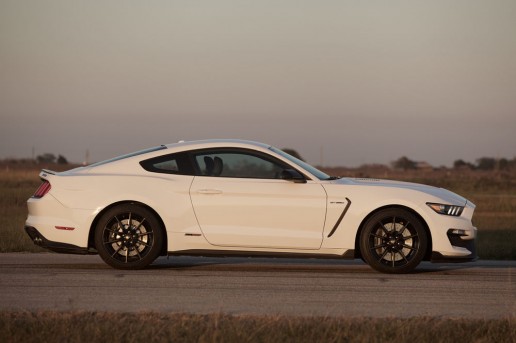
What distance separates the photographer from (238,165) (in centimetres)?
1152

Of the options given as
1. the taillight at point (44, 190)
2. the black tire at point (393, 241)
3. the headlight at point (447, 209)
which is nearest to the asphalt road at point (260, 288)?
the black tire at point (393, 241)

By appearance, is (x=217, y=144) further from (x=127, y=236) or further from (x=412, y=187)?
(x=412, y=187)

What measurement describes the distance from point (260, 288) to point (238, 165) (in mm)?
2045

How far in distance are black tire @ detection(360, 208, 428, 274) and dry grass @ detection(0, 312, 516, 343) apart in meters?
3.09

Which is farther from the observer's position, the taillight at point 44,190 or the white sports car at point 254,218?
the taillight at point 44,190

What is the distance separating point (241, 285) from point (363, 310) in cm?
190

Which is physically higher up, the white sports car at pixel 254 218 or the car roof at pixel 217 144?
the car roof at pixel 217 144

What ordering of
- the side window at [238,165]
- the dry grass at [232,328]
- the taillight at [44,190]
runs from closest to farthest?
1. the dry grass at [232,328]
2. the side window at [238,165]
3. the taillight at [44,190]

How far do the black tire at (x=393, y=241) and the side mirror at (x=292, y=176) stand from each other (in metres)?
0.92

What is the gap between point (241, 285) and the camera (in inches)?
400

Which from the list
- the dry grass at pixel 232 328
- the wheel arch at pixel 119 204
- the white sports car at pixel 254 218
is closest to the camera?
the dry grass at pixel 232 328

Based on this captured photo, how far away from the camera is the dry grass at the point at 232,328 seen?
7176 mm

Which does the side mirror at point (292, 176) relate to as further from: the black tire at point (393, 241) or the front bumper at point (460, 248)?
the front bumper at point (460, 248)

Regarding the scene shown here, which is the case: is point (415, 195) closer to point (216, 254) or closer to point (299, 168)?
point (299, 168)
